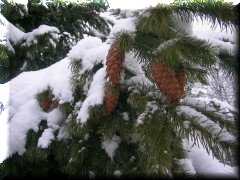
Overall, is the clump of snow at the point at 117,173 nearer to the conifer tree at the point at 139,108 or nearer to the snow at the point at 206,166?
the conifer tree at the point at 139,108

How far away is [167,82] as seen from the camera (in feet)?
3.95

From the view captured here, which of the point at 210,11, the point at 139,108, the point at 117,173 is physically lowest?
the point at 117,173

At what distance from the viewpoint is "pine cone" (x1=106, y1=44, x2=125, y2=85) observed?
1344 millimetres

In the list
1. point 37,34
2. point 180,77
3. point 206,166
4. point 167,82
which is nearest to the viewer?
point 167,82

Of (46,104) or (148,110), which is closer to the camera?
(148,110)

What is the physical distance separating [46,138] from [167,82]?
79cm

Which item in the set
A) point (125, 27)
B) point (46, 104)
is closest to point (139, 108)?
point (125, 27)

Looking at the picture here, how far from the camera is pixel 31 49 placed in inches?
124

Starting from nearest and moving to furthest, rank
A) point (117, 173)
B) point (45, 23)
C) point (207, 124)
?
point (207, 124) → point (117, 173) → point (45, 23)

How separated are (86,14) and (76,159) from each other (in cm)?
277

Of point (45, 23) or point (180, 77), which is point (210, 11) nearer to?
point (180, 77)

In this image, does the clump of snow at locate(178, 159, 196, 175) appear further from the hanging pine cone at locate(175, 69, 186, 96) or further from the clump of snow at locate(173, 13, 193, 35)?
the clump of snow at locate(173, 13, 193, 35)

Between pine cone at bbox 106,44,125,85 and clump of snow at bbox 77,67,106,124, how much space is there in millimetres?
77

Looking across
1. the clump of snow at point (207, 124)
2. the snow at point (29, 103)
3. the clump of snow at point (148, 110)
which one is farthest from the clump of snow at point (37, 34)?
the clump of snow at point (207, 124)
